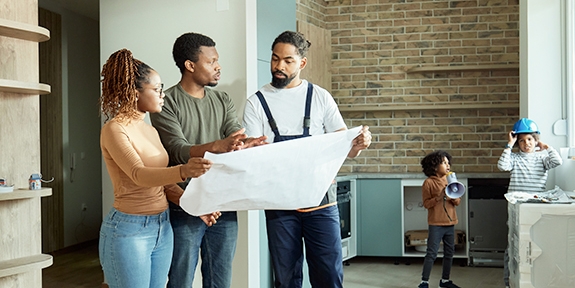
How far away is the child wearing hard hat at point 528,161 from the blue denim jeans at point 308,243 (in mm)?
2081

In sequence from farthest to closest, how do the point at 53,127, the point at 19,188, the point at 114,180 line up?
the point at 53,127
the point at 19,188
the point at 114,180

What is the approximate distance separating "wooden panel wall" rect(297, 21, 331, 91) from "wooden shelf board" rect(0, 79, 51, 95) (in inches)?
107

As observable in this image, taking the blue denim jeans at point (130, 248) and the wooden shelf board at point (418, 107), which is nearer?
the blue denim jeans at point (130, 248)

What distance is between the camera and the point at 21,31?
2.74 meters

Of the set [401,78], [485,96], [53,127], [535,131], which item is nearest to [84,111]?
[53,127]

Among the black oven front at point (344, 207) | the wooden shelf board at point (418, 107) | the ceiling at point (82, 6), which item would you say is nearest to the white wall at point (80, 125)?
the ceiling at point (82, 6)

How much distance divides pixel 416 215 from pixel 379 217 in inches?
19.0

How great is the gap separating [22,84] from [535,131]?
3.23 meters

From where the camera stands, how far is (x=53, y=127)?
6.50 metres

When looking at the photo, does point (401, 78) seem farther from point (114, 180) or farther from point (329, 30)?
point (114, 180)

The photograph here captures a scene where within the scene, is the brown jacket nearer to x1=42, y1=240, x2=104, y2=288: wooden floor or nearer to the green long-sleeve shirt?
the green long-sleeve shirt

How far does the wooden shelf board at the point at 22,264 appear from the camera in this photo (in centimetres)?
262

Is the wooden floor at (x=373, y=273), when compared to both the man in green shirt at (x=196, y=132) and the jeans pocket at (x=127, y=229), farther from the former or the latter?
the jeans pocket at (x=127, y=229)

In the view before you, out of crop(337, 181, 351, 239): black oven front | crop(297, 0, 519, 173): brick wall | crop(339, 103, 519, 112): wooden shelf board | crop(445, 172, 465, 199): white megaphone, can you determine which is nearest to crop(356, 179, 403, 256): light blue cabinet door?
crop(337, 181, 351, 239): black oven front
